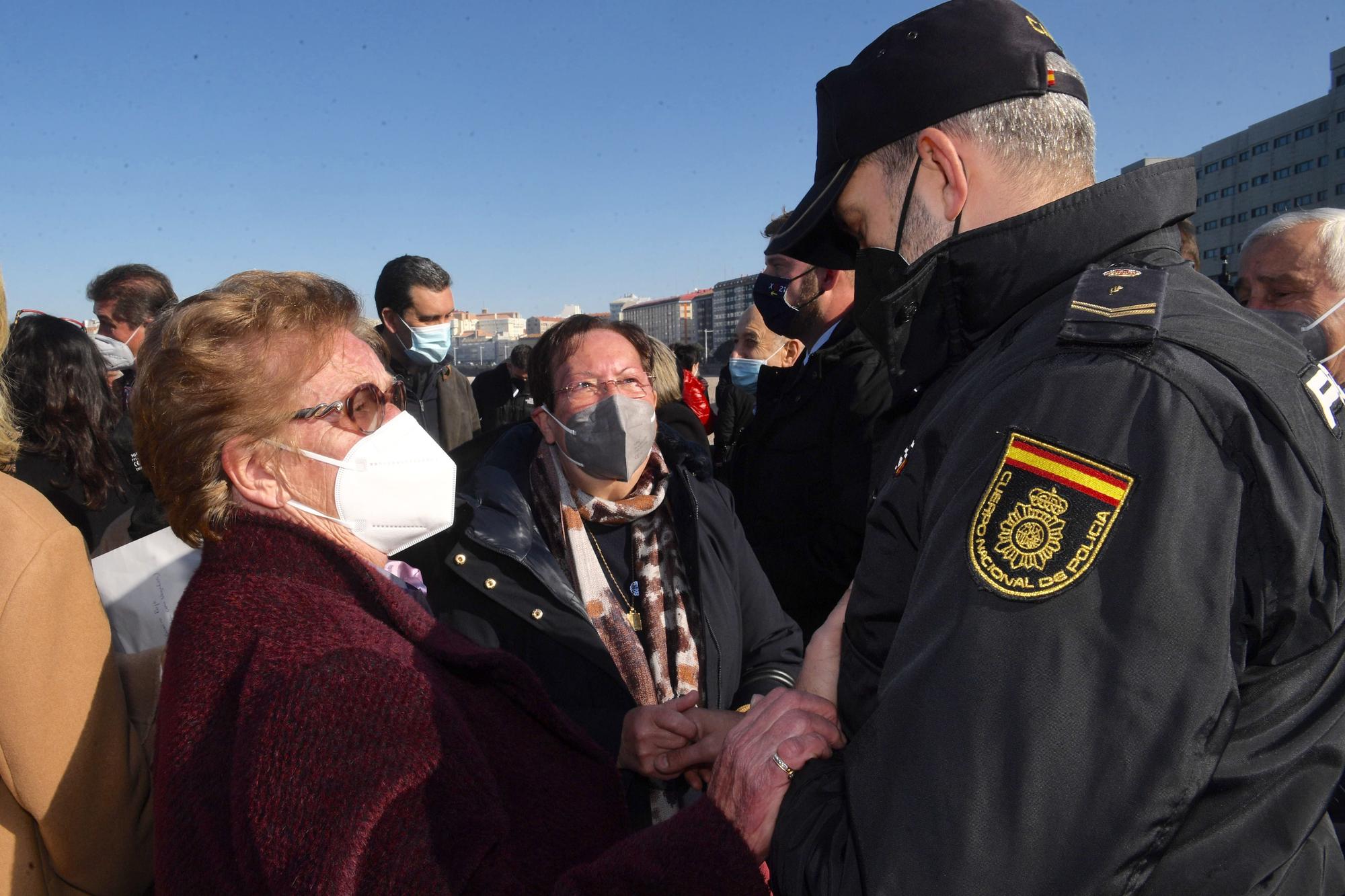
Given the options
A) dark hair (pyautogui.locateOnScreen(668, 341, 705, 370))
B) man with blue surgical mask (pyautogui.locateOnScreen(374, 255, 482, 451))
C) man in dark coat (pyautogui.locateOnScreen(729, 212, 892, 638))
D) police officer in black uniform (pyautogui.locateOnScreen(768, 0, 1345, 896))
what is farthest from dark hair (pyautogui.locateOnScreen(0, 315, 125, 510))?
dark hair (pyautogui.locateOnScreen(668, 341, 705, 370))

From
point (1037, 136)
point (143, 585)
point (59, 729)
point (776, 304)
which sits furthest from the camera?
point (776, 304)

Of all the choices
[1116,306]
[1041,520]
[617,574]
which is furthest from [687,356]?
[1041,520]

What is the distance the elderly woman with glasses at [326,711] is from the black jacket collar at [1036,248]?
2.31 feet

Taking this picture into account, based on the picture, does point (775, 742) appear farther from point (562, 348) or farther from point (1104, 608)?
point (562, 348)

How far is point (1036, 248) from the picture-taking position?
1276 millimetres

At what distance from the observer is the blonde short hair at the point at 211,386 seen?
1.69 meters

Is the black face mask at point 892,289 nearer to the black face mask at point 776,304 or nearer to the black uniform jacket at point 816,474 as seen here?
the black uniform jacket at point 816,474

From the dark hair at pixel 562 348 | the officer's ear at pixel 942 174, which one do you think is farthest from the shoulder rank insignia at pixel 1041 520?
the dark hair at pixel 562 348

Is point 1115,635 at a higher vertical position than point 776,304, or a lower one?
lower

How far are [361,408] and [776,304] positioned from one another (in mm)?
2520

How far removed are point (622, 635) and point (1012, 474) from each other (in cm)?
182

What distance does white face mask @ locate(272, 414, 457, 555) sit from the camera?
73.9 inches

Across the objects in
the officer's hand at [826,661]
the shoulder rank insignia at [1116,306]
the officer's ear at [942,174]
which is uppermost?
the officer's ear at [942,174]

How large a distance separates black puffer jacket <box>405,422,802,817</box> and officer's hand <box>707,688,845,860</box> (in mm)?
1066
